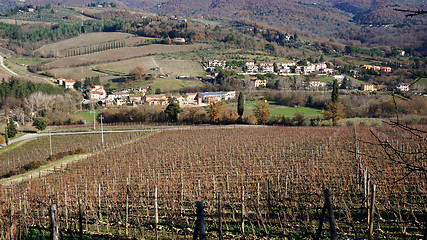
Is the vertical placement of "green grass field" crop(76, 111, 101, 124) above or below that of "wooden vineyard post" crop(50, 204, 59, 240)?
below

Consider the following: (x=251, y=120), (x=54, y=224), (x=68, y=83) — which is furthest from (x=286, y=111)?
(x=54, y=224)

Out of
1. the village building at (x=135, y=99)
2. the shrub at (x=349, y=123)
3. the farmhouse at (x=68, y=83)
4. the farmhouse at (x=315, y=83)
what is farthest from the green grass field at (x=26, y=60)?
the shrub at (x=349, y=123)

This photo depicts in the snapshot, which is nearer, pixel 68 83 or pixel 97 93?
pixel 97 93

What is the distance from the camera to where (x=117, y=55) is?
4151 inches

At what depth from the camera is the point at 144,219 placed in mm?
11258

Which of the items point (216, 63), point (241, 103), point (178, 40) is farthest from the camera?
point (178, 40)

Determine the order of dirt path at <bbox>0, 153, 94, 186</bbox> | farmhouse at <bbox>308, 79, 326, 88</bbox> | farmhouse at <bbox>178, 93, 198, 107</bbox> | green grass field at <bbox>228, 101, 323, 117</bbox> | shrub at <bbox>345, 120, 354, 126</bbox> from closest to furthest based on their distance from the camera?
dirt path at <bbox>0, 153, 94, 186</bbox> → shrub at <bbox>345, 120, 354, 126</bbox> → green grass field at <bbox>228, 101, 323, 117</bbox> → farmhouse at <bbox>178, 93, 198, 107</bbox> → farmhouse at <bbox>308, 79, 326, 88</bbox>

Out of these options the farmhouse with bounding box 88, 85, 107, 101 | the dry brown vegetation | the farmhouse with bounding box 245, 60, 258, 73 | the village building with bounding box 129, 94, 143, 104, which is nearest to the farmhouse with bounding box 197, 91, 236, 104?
the village building with bounding box 129, 94, 143, 104

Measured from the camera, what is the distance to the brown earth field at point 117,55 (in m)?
98.1

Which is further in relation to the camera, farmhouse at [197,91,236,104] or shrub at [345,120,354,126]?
farmhouse at [197,91,236,104]

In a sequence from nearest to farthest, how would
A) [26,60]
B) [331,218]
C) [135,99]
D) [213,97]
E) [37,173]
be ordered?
[331,218] < [37,173] < [135,99] < [213,97] < [26,60]

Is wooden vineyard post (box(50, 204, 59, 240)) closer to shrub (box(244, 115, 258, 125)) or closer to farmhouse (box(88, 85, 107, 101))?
shrub (box(244, 115, 258, 125))

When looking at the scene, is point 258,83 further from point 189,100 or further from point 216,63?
point 189,100

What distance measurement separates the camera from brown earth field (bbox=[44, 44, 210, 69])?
9806 centimetres
